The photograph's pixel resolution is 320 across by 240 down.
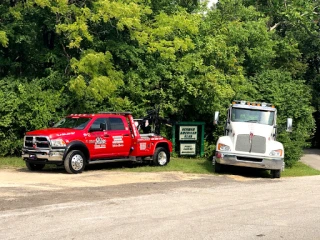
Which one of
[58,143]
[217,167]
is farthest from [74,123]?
[217,167]

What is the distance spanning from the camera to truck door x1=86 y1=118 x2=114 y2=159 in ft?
55.5

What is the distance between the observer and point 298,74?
38000 millimetres

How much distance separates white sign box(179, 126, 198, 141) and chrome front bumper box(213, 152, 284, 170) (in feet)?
23.3

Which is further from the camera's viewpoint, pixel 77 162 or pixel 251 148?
pixel 251 148

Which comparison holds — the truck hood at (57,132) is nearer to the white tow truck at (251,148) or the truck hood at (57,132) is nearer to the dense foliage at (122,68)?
the dense foliage at (122,68)

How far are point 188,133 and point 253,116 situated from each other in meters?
6.22

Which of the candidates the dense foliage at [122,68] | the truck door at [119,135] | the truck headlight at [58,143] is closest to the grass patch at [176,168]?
the truck door at [119,135]

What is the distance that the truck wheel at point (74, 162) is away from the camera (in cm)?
1619

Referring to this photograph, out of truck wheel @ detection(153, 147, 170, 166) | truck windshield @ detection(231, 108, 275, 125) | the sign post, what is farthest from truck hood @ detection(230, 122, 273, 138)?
the sign post

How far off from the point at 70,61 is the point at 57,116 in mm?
2504

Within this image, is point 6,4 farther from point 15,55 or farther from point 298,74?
point 298,74

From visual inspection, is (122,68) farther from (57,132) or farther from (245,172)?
(245,172)

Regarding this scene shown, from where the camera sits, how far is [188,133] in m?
24.7

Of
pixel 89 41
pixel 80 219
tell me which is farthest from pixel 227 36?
pixel 80 219
